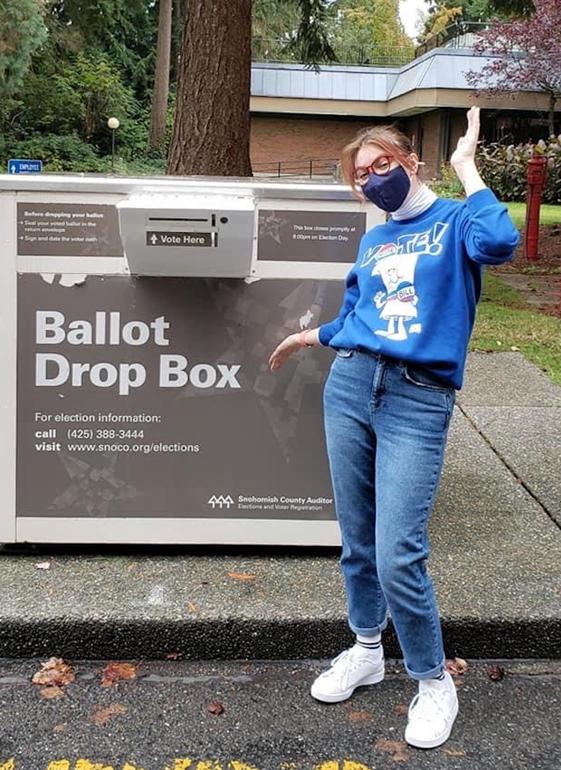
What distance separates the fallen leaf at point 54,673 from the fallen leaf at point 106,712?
0.22 m

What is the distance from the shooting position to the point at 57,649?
3.06 meters

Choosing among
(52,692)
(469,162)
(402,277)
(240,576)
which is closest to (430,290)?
(402,277)

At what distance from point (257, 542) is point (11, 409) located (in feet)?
3.60

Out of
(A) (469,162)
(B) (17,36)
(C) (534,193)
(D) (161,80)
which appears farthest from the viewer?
(D) (161,80)

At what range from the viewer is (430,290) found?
2.38 m

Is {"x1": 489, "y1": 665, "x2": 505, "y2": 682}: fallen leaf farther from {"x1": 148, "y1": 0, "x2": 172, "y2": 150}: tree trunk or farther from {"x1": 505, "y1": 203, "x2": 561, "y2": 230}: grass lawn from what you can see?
{"x1": 148, "y1": 0, "x2": 172, "y2": 150}: tree trunk

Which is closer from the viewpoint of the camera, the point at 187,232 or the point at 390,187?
the point at 390,187

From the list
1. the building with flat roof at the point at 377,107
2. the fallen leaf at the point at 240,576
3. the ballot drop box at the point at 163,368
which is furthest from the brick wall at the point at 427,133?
the fallen leaf at the point at 240,576

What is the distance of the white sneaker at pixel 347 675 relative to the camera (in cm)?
282

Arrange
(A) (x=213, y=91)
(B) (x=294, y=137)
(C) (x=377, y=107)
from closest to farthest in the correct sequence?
(A) (x=213, y=91), (C) (x=377, y=107), (B) (x=294, y=137)

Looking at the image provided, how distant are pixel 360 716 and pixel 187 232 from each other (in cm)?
173

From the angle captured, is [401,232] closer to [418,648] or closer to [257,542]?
[418,648]

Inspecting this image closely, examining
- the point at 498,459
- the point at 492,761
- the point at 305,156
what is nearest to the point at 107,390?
the point at 492,761

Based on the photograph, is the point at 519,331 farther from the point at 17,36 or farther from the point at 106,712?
the point at 17,36
